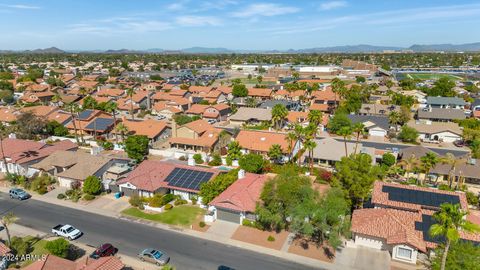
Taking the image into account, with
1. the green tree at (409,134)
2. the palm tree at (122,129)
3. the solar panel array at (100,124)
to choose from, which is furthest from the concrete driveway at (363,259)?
the solar panel array at (100,124)

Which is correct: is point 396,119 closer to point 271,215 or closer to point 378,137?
point 378,137

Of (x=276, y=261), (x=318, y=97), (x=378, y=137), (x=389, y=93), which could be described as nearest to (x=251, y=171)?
(x=276, y=261)

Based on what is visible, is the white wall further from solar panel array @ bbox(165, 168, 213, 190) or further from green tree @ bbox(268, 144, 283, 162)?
green tree @ bbox(268, 144, 283, 162)

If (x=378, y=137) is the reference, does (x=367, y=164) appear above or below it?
above

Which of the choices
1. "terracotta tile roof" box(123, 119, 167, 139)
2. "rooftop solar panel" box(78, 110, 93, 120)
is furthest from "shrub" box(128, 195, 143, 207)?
"rooftop solar panel" box(78, 110, 93, 120)

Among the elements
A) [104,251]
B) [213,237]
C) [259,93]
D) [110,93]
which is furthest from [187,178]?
[110,93]
